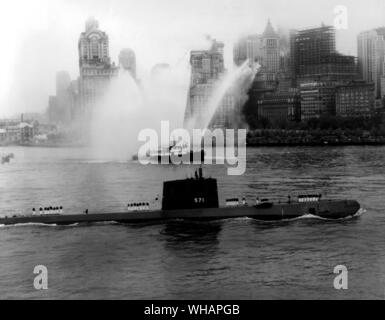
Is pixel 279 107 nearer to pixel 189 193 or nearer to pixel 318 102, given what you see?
pixel 318 102

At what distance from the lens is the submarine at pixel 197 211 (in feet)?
63.3

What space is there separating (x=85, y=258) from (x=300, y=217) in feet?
22.3

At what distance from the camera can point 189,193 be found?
19.3 metres

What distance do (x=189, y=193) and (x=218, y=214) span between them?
96 cm

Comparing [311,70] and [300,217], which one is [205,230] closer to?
[300,217]

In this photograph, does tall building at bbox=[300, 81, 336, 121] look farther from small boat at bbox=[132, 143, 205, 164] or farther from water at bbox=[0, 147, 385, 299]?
water at bbox=[0, 147, 385, 299]

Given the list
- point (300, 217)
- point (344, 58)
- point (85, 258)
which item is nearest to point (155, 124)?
point (344, 58)

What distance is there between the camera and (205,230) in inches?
713

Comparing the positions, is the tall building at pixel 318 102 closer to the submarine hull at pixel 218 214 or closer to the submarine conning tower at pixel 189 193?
the submarine hull at pixel 218 214

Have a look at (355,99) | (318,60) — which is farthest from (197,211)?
(355,99)

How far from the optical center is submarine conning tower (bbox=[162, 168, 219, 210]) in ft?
63.1

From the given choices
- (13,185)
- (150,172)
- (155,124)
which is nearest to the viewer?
(13,185)

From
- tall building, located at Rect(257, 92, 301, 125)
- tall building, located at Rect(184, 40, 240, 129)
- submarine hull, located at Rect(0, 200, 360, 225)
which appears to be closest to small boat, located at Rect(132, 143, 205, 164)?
tall building, located at Rect(184, 40, 240, 129)
